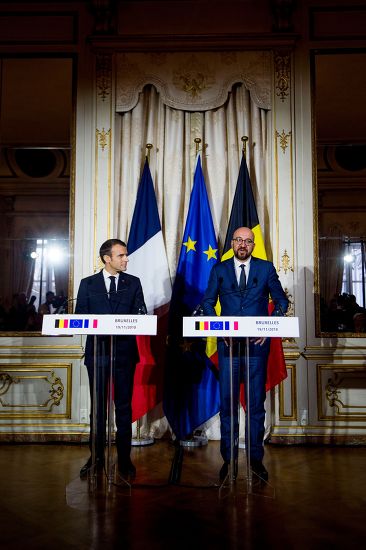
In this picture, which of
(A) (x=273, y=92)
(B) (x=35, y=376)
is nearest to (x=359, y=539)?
(B) (x=35, y=376)

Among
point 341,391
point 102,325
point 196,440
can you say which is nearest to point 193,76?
point 102,325

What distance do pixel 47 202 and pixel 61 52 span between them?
1340mm

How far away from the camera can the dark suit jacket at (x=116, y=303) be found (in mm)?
3240

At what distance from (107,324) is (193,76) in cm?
285

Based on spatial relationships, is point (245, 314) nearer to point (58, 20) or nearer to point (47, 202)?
point (47, 202)

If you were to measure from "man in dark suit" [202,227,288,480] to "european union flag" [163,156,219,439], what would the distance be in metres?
1.04

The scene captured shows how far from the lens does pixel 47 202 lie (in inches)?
196

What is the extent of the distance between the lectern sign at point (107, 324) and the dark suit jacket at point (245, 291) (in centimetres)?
54

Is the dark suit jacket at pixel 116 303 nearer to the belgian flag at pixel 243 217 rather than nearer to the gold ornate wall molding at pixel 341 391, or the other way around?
the belgian flag at pixel 243 217

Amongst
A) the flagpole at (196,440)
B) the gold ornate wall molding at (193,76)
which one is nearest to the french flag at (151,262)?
the flagpole at (196,440)

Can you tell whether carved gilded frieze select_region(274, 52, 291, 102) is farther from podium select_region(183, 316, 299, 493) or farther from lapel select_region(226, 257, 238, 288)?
podium select_region(183, 316, 299, 493)

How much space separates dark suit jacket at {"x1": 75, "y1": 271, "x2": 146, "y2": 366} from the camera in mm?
3240

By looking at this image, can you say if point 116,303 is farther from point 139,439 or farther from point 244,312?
point 139,439

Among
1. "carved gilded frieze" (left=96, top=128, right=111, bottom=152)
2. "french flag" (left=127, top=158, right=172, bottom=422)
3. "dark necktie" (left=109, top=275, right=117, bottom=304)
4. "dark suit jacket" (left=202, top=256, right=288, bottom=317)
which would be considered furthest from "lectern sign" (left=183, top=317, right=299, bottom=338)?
"carved gilded frieze" (left=96, top=128, right=111, bottom=152)
